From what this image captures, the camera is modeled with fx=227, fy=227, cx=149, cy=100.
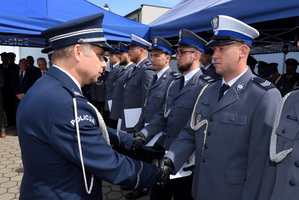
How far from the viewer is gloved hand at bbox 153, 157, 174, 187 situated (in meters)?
1.75

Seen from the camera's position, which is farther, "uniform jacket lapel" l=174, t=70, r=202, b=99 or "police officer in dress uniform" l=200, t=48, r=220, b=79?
"police officer in dress uniform" l=200, t=48, r=220, b=79

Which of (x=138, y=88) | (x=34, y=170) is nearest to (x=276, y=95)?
(x=34, y=170)

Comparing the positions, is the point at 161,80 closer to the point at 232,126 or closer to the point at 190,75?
the point at 190,75

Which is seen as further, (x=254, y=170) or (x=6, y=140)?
(x=6, y=140)

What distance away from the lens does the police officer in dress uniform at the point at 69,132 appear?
4.13ft

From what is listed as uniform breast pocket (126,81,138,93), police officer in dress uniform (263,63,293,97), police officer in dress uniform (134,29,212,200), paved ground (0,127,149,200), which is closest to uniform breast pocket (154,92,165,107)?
police officer in dress uniform (134,29,212,200)

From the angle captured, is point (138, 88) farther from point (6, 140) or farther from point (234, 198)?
point (6, 140)

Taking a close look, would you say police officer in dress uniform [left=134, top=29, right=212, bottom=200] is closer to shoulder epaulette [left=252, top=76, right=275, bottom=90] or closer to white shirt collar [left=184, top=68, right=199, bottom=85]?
white shirt collar [left=184, top=68, right=199, bottom=85]

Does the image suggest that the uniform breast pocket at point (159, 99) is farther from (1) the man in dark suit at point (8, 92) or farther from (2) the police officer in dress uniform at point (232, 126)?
(1) the man in dark suit at point (8, 92)

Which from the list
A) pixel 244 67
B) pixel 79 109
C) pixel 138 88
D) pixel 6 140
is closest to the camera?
pixel 79 109

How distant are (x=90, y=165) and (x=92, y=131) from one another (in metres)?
0.20

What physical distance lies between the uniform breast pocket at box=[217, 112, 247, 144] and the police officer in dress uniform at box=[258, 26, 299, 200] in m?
0.24

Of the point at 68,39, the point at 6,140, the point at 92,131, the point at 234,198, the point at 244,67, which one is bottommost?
the point at 6,140

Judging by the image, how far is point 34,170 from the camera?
136cm
